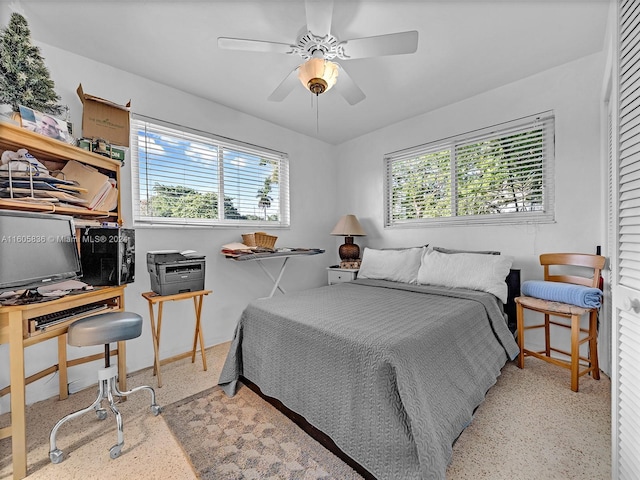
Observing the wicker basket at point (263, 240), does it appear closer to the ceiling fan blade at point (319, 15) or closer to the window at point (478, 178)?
the window at point (478, 178)

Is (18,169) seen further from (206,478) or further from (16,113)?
(206,478)

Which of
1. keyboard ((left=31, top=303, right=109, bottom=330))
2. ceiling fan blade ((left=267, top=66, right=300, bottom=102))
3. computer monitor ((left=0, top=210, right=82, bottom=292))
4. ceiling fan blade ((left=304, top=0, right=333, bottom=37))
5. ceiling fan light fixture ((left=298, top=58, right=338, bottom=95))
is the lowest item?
keyboard ((left=31, top=303, right=109, bottom=330))

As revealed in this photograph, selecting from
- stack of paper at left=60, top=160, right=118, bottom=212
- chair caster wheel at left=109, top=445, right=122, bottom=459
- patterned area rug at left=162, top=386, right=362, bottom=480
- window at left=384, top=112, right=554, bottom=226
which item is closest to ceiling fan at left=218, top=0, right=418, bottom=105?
stack of paper at left=60, top=160, right=118, bottom=212

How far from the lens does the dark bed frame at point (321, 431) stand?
1.28 meters

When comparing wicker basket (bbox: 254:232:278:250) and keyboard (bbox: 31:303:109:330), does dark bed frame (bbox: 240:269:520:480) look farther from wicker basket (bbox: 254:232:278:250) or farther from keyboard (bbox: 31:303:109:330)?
wicker basket (bbox: 254:232:278:250)

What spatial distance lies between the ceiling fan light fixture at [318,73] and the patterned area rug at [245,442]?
2038mm

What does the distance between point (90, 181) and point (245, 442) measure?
6.18 feet

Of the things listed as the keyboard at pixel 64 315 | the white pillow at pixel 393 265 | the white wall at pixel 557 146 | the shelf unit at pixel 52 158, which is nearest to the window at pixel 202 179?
the shelf unit at pixel 52 158

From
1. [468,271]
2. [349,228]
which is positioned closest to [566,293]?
[468,271]

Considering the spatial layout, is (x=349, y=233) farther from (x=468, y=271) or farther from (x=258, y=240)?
(x=468, y=271)

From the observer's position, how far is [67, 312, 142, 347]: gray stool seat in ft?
4.77

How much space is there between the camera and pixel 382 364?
121 cm

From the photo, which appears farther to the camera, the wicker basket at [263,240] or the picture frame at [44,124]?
the wicker basket at [263,240]

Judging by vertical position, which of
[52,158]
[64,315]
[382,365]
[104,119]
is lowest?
[382,365]
